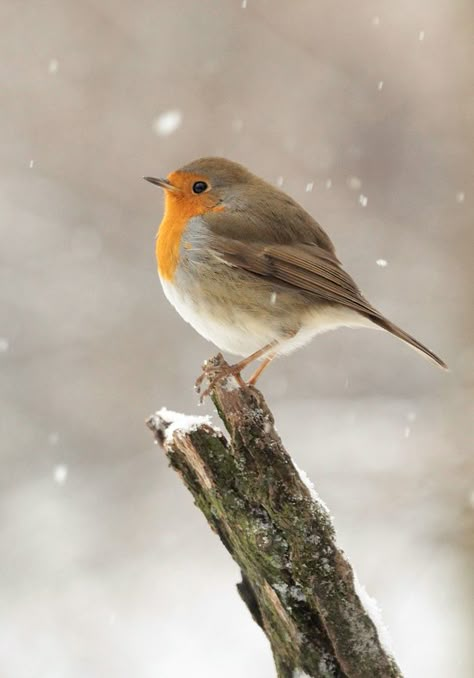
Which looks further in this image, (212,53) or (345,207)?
(212,53)

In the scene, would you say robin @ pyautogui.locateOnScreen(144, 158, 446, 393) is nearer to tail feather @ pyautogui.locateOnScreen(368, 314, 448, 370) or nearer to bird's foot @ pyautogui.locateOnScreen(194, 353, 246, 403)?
tail feather @ pyautogui.locateOnScreen(368, 314, 448, 370)

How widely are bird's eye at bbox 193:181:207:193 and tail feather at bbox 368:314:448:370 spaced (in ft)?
3.26

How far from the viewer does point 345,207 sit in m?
7.84

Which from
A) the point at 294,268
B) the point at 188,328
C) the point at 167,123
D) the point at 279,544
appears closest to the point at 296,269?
the point at 294,268

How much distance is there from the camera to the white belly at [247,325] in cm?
374

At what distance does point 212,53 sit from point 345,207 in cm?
219

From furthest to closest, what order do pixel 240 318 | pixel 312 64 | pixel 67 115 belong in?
pixel 67 115 < pixel 312 64 < pixel 240 318

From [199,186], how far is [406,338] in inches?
47.8

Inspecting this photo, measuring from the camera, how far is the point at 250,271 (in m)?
3.83

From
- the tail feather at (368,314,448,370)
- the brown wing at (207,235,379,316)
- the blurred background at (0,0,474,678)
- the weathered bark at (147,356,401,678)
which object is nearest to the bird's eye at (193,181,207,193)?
the brown wing at (207,235,379,316)

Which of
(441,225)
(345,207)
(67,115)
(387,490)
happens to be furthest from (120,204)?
(387,490)

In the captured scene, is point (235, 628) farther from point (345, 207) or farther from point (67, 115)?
point (67, 115)

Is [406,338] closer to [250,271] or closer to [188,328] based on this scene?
[250,271]

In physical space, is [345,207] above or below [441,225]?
above
